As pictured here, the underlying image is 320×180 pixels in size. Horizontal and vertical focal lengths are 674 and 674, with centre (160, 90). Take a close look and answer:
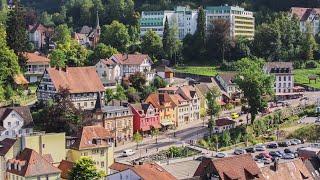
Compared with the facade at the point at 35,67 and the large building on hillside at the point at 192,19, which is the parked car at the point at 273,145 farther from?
the large building on hillside at the point at 192,19

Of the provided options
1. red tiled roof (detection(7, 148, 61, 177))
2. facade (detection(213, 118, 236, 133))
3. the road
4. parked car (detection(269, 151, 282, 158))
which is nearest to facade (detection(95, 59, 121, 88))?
the road

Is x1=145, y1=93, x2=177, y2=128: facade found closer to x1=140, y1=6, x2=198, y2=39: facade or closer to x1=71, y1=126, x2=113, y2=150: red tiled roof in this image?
x1=71, y1=126, x2=113, y2=150: red tiled roof

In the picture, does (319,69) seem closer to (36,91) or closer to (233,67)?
(233,67)

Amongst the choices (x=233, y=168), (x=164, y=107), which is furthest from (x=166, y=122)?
(x=233, y=168)

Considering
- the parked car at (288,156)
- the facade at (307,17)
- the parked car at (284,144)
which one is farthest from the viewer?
the facade at (307,17)

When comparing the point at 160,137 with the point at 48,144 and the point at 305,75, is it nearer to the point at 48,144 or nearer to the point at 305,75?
the point at 48,144

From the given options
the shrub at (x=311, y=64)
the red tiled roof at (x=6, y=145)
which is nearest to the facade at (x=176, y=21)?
the shrub at (x=311, y=64)
